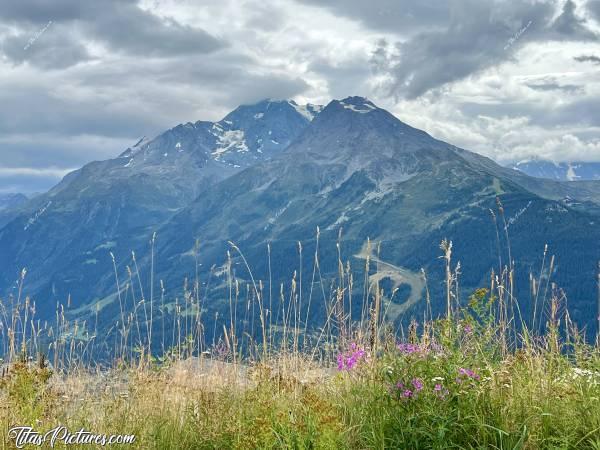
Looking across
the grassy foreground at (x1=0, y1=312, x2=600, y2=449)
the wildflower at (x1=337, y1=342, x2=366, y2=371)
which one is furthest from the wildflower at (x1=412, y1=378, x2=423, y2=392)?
the wildflower at (x1=337, y1=342, x2=366, y2=371)

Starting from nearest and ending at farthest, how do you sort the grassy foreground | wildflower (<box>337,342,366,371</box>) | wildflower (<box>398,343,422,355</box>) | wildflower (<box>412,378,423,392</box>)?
1. the grassy foreground
2. wildflower (<box>412,378,423,392</box>)
3. wildflower (<box>398,343,422,355</box>)
4. wildflower (<box>337,342,366,371</box>)

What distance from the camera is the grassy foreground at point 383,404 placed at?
5156 mm

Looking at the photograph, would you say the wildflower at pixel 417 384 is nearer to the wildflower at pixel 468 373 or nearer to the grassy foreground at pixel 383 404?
the grassy foreground at pixel 383 404

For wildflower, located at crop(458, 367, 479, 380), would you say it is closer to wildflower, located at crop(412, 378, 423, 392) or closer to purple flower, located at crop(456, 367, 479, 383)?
purple flower, located at crop(456, 367, 479, 383)

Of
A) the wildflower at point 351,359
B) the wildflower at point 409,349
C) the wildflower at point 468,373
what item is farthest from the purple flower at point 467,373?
the wildflower at point 351,359

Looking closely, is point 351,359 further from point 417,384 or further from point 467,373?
point 467,373

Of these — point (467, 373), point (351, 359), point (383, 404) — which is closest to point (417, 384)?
point (467, 373)

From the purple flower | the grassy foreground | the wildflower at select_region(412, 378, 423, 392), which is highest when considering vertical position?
the purple flower

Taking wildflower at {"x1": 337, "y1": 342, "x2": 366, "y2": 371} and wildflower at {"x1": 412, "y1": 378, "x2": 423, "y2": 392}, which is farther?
wildflower at {"x1": 337, "y1": 342, "x2": 366, "y2": 371}

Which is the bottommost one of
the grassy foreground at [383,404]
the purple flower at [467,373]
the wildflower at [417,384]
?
the grassy foreground at [383,404]

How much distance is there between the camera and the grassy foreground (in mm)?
5156

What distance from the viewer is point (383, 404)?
5.85 m

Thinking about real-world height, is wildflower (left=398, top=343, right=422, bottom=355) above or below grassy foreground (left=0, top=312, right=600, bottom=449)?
above

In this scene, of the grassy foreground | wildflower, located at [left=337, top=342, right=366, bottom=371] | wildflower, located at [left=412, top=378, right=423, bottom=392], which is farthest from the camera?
wildflower, located at [left=337, top=342, right=366, bottom=371]
